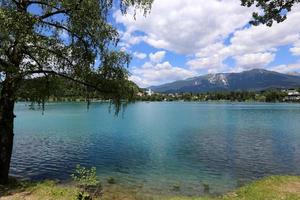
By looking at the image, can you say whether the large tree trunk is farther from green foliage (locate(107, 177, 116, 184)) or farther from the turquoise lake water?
green foliage (locate(107, 177, 116, 184))

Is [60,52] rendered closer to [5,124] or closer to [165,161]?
[5,124]

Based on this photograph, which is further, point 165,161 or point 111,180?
point 165,161

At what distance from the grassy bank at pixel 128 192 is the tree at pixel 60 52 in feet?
7.27

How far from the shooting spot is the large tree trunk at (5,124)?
16.8 meters

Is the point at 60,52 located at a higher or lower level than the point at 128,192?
higher

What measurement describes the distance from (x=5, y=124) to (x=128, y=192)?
307 inches

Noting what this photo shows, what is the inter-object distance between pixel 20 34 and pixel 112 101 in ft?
21.4

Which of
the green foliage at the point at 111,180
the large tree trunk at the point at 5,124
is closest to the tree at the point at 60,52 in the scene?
the large tree trunk at the point at 5,124

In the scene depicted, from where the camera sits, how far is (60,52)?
17828 mm

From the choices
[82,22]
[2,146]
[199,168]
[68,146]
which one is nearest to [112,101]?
[82,22]

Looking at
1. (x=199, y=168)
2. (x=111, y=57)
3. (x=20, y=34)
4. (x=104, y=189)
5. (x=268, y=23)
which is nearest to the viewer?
(x=20, y=34)

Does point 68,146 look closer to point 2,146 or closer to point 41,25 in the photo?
point 2,146

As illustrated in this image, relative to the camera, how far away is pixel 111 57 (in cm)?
1823

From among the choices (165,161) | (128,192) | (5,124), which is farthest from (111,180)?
(165,161)
